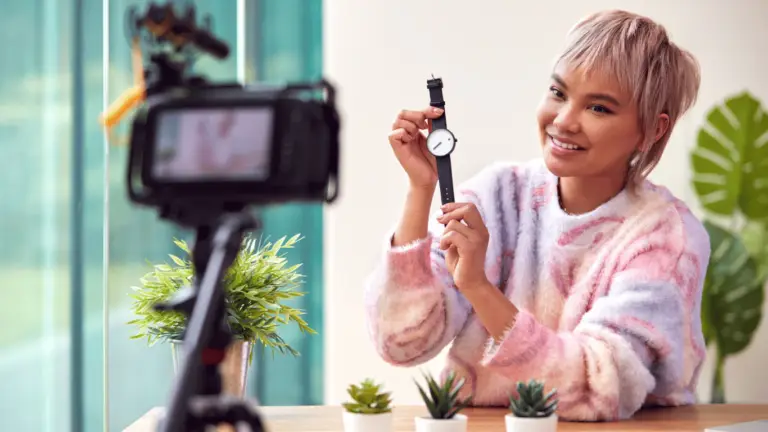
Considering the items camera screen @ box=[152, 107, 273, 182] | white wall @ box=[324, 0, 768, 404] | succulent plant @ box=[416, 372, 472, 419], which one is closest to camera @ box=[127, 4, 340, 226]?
camera screen @ box=[152, 107, 273, 182]

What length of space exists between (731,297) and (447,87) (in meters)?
1.24

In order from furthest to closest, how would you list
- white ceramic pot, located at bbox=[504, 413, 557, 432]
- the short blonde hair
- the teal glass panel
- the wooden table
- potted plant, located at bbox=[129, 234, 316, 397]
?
1. the teal glass panel
2. the short blonde hair
3. potted plant, located at bbox=[129, 234, 316, 397]
4. the wooden table
5. white ceramic pot, located at bbox=[504, 413, 557, 432]

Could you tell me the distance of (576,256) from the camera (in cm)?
173

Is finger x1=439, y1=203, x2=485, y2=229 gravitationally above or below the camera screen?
below

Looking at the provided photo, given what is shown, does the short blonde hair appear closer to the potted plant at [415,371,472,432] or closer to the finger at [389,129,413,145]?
the finger at [389,129,413,145]

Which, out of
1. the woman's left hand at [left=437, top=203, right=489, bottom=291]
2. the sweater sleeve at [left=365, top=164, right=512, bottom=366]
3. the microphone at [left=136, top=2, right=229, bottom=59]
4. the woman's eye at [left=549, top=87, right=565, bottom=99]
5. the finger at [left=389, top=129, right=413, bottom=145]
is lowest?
the sweater sleeve at [left=365, top=164, right=512, bottom=366]

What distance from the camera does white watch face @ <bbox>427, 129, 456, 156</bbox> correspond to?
5.25 ft

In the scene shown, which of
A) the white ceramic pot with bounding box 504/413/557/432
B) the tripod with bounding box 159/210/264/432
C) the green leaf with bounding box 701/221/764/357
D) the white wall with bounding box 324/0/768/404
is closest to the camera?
the tripod with bounding box 159/210/264/432

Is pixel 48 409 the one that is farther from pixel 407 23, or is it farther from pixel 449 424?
pixel 407 23

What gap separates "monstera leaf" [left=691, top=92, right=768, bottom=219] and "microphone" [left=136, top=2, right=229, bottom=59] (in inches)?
114

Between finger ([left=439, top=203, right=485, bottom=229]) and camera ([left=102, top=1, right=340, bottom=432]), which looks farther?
finger ([left=439, top=203, right=485, bottom=229])

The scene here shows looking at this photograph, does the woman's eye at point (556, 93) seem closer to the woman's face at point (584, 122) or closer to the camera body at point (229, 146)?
the woman's face at point (584, 122)

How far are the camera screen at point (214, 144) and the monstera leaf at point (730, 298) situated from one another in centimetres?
290

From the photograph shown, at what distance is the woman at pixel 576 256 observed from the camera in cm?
153
